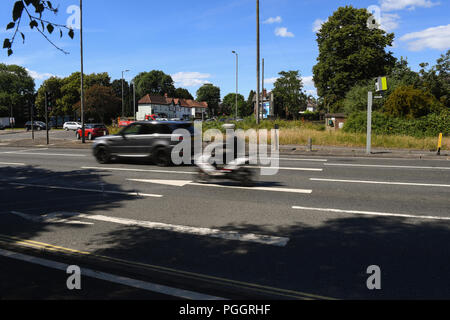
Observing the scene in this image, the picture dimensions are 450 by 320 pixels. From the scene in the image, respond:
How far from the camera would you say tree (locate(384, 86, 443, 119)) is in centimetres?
2462

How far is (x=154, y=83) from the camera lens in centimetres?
13025

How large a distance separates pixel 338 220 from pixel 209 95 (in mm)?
155486

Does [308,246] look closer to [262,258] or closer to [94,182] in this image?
[262,258]

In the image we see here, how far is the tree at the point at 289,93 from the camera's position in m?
109

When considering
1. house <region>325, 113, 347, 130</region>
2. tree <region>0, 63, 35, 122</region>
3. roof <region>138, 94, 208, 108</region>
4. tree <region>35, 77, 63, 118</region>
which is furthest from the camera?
roof <region>138, 94, 208, 108</region>

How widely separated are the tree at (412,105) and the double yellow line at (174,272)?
23805 mm

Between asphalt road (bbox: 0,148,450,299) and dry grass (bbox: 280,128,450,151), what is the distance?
10.4 meters

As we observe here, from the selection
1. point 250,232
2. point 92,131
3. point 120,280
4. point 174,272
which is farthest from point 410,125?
point 92,131

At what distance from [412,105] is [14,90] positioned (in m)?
103

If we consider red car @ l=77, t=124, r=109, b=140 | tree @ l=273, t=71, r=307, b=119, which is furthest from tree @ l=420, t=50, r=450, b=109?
tree @ l=273, t=71, r=307, b=119

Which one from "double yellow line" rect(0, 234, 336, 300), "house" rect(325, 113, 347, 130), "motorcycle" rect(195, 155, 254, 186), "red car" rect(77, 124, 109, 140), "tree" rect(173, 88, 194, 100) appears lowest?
"double yellow line" rect(0, 234, 336, 300)

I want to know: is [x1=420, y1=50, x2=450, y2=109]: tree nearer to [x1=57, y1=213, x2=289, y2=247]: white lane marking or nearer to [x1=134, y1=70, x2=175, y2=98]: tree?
[x1=57, y1=213, x2=289, y2=247]: white lane marking

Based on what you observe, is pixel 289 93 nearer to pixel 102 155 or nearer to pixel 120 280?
pixel 102 155

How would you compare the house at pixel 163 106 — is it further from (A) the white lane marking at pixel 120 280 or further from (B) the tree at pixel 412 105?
(A) the white lane marking at pixel 120 280
